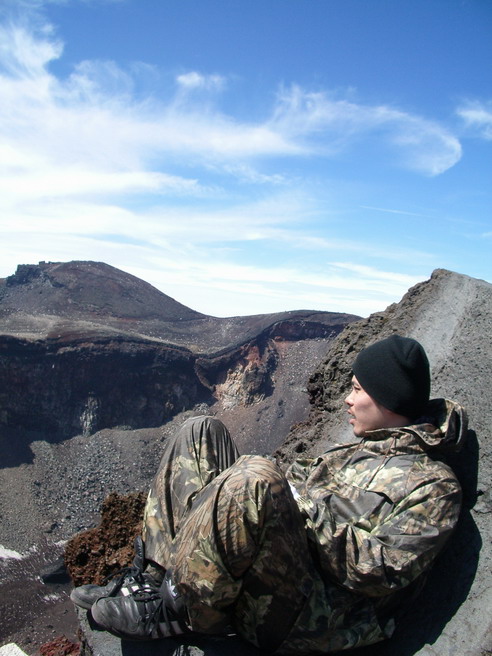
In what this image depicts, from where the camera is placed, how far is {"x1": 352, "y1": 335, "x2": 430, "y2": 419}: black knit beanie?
2.88 metres

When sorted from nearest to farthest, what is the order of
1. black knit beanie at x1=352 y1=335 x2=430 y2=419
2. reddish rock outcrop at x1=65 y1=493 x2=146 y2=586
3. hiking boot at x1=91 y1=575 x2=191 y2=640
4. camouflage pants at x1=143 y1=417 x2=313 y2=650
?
1. camouflage pants at x1=143 y1=417 x2=313 y2=650
2. hiking boot at x1=91 y1=575 x2=191 y2=640
3. black knit beanie at x1=352 y1=335 x2=430 y2=419
4. reddish rock outcrop at x1=65 y1=493 x2=146 y2=586

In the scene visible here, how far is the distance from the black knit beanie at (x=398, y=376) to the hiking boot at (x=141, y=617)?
1460 mm

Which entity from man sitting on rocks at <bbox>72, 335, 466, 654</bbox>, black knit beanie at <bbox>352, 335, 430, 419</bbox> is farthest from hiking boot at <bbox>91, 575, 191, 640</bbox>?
black knit beanie at <bbox>352, 335, 430, 419</bbox>

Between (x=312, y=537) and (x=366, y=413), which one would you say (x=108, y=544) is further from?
(x=366, y=413)

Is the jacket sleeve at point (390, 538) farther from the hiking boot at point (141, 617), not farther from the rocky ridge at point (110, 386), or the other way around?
the rocky ridge at point (110, 386)

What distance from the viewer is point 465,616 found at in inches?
113

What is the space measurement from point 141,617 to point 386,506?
129 centimetres

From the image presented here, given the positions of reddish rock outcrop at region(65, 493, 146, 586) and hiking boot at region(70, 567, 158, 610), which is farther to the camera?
reddish rock outcrop at region(65, 493, 146, 586)

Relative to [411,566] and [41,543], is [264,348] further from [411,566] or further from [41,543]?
[411,566]

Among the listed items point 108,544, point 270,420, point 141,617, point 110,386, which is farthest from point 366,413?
point 110,386

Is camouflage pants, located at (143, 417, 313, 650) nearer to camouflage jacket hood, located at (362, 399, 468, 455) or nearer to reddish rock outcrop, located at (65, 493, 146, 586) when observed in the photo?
camouflage jacket hood, located at (362, 399, 468, 455)

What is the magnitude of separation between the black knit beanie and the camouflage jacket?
14cm

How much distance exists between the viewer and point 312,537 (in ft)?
8.04

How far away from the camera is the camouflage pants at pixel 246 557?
7.36ft
